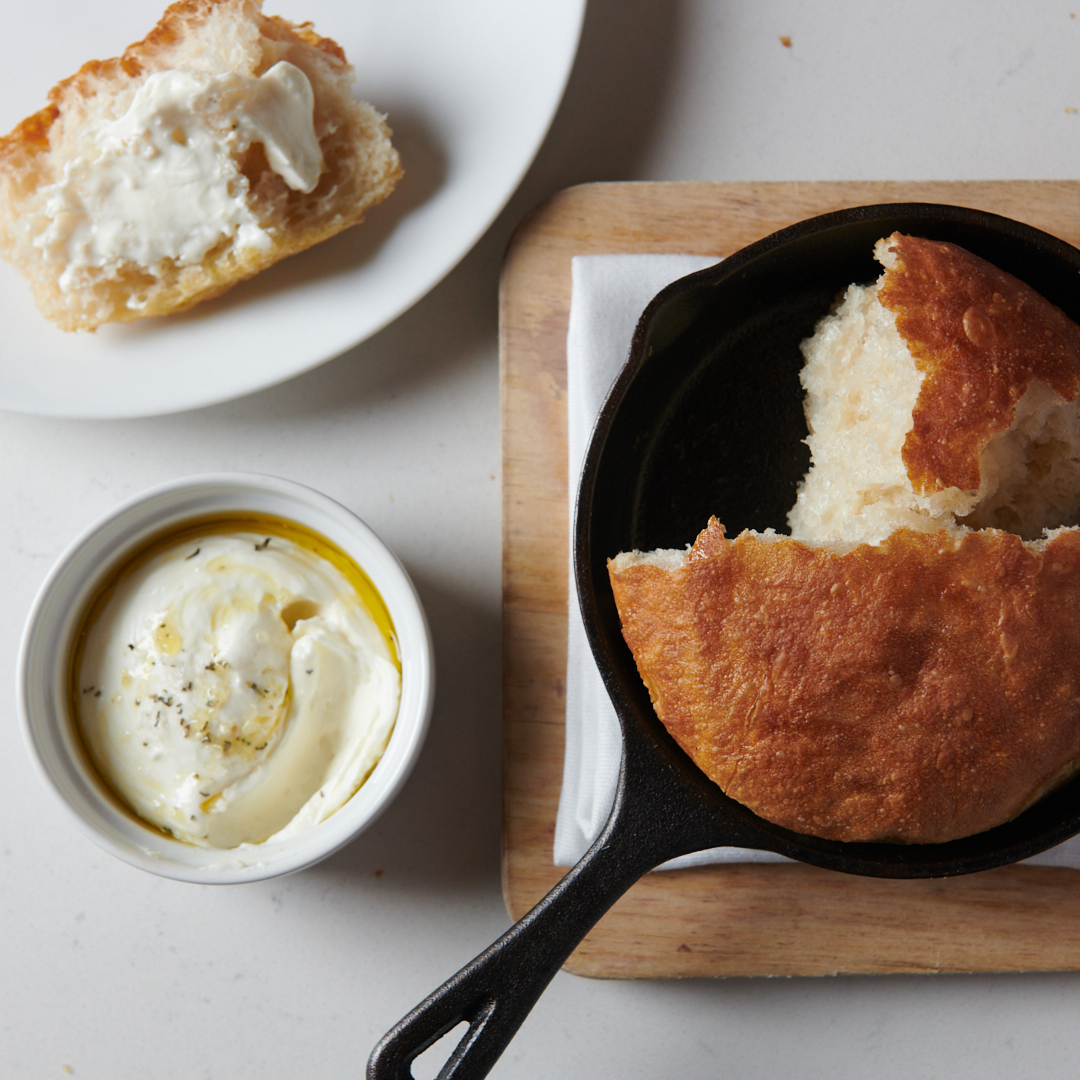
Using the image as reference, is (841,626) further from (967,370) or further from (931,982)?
(931,982)

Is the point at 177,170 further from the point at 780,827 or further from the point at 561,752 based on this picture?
the point at 780,827

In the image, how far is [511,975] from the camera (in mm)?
1255

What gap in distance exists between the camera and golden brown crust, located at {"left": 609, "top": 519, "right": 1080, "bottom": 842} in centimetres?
124

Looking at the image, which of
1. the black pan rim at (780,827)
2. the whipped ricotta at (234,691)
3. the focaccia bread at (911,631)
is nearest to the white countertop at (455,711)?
the whipped ricotta at (234,691)

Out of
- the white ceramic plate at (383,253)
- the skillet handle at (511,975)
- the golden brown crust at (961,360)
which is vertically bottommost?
the skillet handle at (511,975)

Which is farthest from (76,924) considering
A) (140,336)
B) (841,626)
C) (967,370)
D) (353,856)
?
(967,370)

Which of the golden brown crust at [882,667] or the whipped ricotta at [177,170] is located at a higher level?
the whipped ricotta at [177,170]

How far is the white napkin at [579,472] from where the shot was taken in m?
1.56

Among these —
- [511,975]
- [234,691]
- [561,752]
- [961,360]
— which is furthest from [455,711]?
[961,360]

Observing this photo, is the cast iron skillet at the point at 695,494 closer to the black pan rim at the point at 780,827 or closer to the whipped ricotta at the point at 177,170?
the black pan rim at the point at 780,827

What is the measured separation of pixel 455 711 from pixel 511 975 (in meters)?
0.56

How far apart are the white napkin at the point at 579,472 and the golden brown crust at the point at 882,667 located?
1.01 ft

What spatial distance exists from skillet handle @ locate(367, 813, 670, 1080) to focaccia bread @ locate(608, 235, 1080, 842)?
0.60 ft

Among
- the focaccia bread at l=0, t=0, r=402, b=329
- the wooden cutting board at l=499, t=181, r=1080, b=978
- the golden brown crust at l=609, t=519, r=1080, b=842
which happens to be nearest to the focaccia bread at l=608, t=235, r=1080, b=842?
the golden brown crust at l=609, t=519, r=1080, b=842
